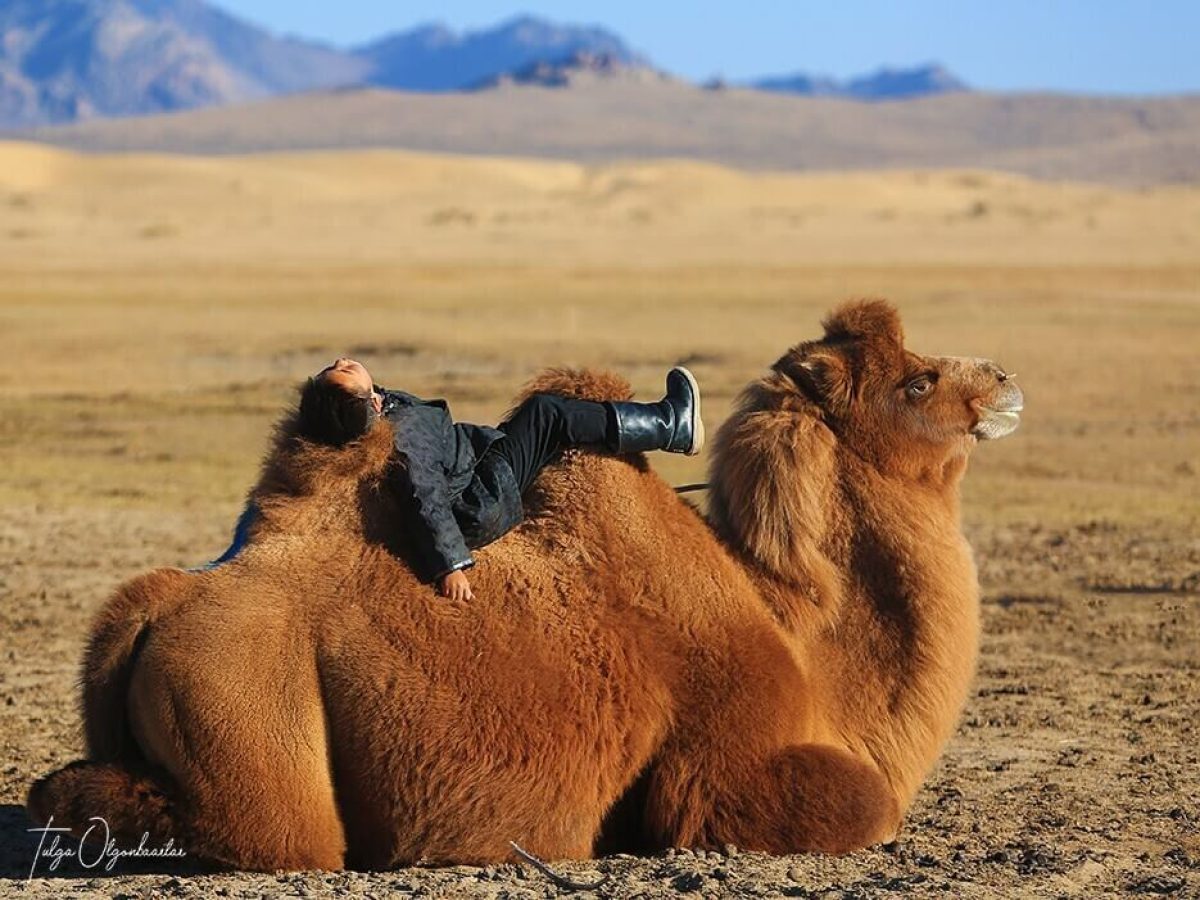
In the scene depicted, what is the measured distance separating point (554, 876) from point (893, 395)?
→ 6.44 feet

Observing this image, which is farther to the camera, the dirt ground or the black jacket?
the dirt ground

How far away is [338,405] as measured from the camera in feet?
20.4

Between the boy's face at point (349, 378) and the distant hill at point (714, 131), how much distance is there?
461 ft

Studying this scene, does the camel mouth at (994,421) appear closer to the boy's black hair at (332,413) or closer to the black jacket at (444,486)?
the black jacket at (444,486)

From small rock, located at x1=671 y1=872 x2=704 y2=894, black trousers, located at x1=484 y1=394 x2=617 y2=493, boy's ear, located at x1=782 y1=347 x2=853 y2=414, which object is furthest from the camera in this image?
boy's ear, located at x1=782 y1=347 x2=853 y2=414

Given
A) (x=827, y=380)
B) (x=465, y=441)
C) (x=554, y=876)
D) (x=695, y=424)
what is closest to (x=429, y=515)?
(x=465, y=441)

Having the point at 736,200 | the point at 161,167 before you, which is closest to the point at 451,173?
the point at 161,167

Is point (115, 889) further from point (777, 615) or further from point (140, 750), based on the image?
point (777, 615)

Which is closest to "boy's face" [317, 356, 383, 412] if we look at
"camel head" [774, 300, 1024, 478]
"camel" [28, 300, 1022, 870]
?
"camel" [28, 300, 1022, 870]

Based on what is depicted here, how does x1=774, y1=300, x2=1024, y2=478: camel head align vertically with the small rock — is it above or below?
above

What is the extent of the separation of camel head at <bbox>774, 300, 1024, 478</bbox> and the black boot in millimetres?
385

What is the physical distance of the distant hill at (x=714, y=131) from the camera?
159125mm

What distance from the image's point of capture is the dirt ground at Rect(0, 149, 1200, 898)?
6781mm

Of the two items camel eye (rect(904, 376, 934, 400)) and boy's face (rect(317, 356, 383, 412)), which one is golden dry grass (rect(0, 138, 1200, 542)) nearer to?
camel eye (rect(904, 376, 934, 400))
